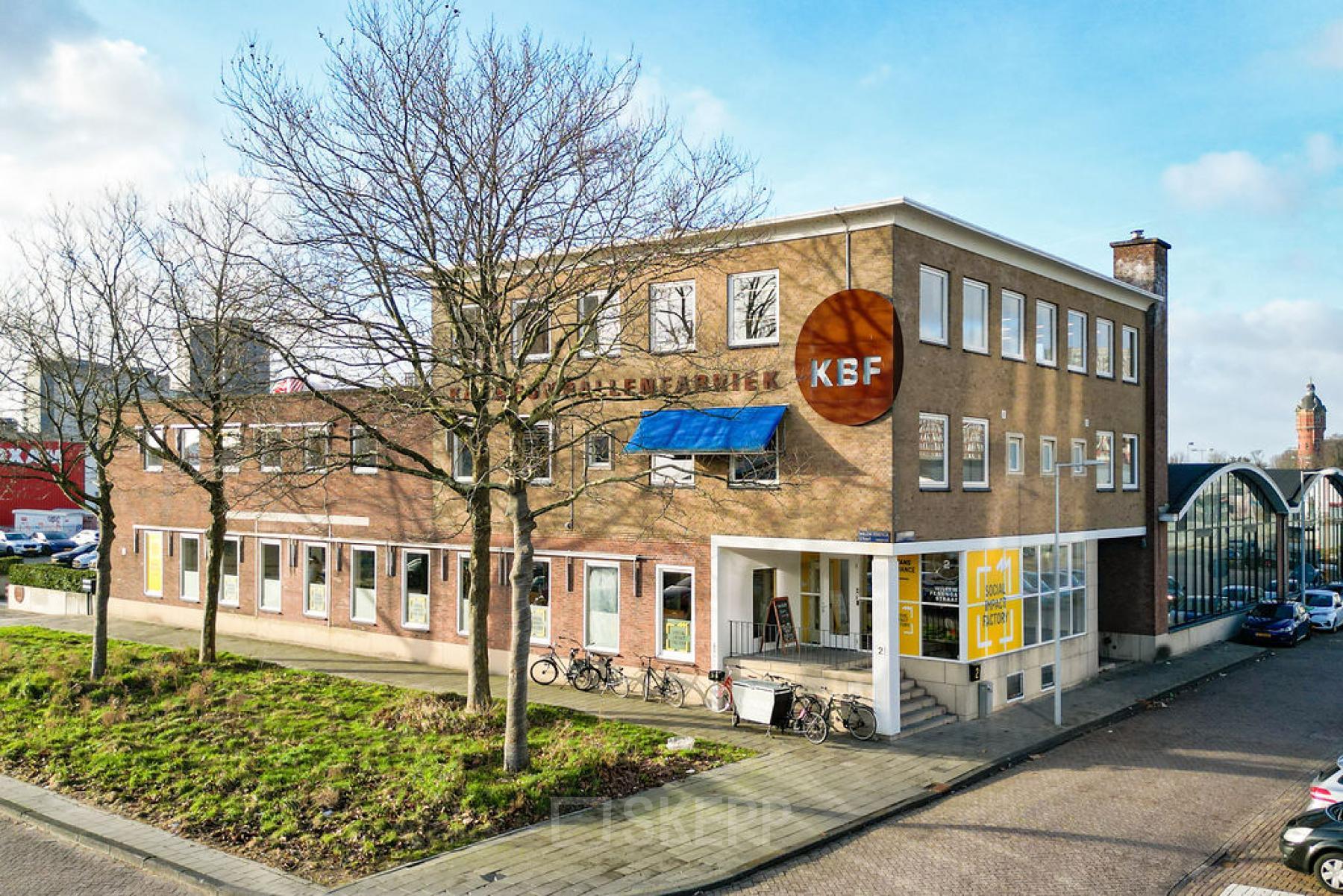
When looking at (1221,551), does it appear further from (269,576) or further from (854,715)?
(269,576)

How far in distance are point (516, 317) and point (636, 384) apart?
647cm

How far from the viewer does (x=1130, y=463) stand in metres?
29.0

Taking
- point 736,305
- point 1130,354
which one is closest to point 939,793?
point 736,305

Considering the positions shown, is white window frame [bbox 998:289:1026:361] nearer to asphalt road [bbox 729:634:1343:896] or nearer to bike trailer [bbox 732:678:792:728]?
asphalt road [bbox 729:634:1343:896]

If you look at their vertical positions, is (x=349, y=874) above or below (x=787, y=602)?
below

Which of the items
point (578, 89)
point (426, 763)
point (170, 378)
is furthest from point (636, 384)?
point (170, 378)

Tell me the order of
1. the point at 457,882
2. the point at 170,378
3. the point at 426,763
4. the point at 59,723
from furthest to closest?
the point at 170,378
the point at 59,723
the point at 426,763
the point at 457,882

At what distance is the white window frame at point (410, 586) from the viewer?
85.0 feet

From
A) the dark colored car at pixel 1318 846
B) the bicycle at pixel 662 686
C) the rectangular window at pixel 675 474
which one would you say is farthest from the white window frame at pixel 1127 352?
the dark colored car at pixel 1318 846

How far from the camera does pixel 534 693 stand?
2233 centimetres

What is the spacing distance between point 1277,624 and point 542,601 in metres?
25.6

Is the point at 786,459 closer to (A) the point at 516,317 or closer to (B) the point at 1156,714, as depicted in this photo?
(A) the point at 516,317

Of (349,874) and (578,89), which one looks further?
(578,89)

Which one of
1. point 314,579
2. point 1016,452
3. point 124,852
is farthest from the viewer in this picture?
point 314,579
